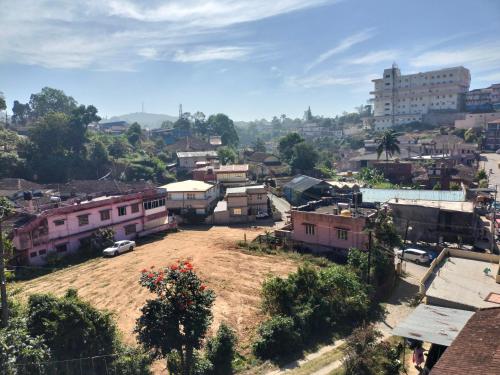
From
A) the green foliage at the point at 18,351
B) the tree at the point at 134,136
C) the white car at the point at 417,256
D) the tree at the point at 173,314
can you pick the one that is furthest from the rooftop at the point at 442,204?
the tree at the point at 134,136

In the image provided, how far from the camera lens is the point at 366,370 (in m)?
16.4

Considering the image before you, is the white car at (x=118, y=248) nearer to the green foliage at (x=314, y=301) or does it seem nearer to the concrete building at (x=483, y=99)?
the green foliage at (x=314, y=301)

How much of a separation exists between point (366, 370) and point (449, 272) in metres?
12.3

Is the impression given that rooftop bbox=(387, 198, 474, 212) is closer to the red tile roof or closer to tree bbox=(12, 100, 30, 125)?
the red tile roof

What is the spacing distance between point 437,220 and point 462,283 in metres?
15.2

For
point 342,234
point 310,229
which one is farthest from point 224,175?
point 342,234

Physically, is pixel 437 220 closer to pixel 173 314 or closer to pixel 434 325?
pixel 434 325

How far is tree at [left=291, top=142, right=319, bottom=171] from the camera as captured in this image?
3194 inches

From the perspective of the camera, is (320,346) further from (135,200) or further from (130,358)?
(135,200)

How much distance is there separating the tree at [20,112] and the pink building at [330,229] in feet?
381

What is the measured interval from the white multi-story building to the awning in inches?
4961

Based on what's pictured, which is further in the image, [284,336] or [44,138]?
[44,138]

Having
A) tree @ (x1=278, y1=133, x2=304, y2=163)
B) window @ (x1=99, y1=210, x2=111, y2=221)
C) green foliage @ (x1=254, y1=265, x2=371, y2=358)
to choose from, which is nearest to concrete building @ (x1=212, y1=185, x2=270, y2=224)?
window @ (x1=99, y1=210, x2=111, y2=221)

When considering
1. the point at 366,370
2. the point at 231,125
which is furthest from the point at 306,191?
the point at 231,125
